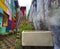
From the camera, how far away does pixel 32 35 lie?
3119mm

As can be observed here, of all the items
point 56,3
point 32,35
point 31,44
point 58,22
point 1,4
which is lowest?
point 31,44

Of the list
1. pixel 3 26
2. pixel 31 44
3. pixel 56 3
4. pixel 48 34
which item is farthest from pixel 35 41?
pixel 3 26

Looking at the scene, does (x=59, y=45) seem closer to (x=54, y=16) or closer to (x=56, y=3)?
(x=54, y=16)

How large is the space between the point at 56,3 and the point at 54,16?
0.23m

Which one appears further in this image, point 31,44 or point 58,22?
point 31,44

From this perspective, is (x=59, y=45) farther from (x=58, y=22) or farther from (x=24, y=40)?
(x=24, y=40)

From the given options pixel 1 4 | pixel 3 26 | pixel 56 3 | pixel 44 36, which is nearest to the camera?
pixel 56 3

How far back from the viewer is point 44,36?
3.08m

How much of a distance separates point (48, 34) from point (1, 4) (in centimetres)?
573

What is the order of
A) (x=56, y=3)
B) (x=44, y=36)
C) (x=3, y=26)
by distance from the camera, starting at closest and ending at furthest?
(x=56, y=3) → (x=44, y=36) → (x=3, y=26)

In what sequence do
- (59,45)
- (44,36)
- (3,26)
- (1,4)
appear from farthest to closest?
(3,26) < (1,4) < (44,36) < (59,45)

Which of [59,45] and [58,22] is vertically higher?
[58,22]

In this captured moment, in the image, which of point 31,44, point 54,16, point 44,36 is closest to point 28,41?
point 31,44

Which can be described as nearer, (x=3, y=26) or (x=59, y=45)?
(x=59, y=45)
